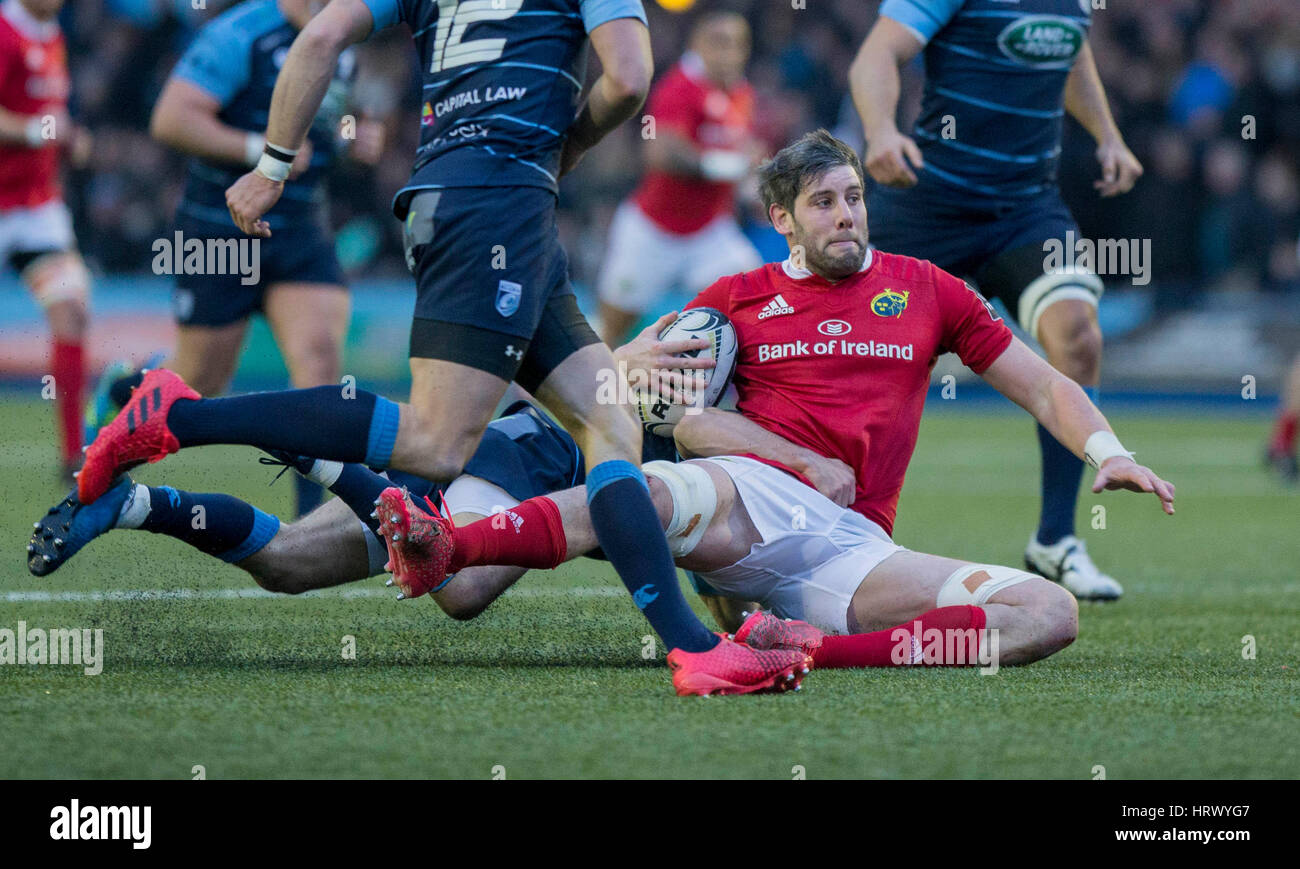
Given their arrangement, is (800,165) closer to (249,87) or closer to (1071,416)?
(1071,416)

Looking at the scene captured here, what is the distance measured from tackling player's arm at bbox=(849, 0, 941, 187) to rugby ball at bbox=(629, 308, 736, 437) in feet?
3.79

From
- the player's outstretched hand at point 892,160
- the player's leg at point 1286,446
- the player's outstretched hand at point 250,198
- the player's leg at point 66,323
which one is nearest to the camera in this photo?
the player's outstretched hand at point 250,198

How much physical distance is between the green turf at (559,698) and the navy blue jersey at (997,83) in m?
1.59

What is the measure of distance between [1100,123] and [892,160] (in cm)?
126

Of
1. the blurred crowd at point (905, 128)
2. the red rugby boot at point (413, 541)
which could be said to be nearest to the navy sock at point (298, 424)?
the red rugby boot at point (413, 541)

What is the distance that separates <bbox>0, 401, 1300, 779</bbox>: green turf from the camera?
288 cm

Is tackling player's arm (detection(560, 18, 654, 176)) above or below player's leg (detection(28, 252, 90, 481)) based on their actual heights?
below

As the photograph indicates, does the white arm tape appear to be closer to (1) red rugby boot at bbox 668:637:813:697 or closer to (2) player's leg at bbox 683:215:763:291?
(1) red rugby boot at bbox 668:637:813:697

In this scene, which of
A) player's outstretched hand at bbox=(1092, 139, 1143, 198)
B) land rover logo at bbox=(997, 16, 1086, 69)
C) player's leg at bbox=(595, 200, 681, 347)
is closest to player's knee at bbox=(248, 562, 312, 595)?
land rover logo at bbox=(997, 16, 1086, 69)

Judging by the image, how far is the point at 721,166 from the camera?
10.4 metres

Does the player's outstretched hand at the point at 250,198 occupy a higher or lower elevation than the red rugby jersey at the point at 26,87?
lower

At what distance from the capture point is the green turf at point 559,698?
2.88 metres

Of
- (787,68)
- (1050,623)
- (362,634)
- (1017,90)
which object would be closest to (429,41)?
(362,634)

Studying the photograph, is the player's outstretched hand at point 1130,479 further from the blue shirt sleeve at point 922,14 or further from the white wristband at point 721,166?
the white wristband at point 721,166
